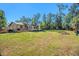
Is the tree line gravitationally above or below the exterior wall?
above

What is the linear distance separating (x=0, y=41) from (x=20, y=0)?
0.41m

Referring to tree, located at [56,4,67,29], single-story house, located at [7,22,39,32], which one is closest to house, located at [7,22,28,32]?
single-story house, located at [7,22,39,32]

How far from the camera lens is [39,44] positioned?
7.22ft

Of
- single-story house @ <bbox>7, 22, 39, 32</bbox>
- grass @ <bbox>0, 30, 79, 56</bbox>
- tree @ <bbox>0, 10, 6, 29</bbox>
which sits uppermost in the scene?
tree @ <bbox>0, 10, 6, 29</bbox>

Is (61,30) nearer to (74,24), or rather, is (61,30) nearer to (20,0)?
(74,24)

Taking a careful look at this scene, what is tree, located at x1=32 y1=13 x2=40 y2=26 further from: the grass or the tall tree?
the tall tree

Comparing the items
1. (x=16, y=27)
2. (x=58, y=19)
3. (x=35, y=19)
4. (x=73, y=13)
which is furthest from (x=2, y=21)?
(x=73, y=13)

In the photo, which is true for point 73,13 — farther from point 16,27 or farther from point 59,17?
point 16,27

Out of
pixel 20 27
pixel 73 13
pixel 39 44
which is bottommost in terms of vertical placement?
pixel 39 44

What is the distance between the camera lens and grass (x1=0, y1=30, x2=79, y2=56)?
7.16ft

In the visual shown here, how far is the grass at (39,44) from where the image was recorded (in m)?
2.18

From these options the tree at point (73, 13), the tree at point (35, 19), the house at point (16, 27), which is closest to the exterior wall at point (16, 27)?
the house at point (16, 27)

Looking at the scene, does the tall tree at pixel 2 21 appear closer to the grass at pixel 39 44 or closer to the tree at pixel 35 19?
the grass at pixel 39 44

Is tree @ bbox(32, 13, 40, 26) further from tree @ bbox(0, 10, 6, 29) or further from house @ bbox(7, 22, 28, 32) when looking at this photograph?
tree @ bbox(0, 10, 6, 29)
